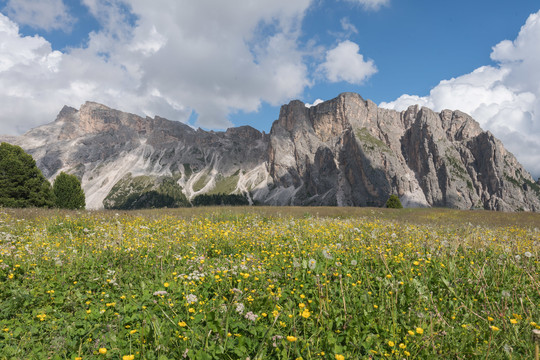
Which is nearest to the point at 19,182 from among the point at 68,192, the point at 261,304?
the point at 68,192

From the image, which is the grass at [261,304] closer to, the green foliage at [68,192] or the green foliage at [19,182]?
the green foliage at [19,182]

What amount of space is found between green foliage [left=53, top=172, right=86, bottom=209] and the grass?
1689 inches

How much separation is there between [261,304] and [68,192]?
52.3 m

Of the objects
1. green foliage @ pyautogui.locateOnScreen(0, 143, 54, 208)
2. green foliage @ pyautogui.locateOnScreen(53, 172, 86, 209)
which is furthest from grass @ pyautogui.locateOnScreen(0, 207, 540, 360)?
green foliage @ pyautogui.locateOnScreen(53, 172, 86, 209)

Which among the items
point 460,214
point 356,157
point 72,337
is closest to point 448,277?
point 72,337

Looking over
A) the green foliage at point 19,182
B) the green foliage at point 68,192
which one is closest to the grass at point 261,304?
the green foliage at point 19,182

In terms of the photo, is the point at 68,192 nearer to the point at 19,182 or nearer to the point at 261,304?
the point at 19,182

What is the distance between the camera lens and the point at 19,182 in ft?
106

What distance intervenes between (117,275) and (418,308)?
6.16m

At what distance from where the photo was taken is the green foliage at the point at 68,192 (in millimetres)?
42375

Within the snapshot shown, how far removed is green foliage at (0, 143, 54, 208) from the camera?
3109cm

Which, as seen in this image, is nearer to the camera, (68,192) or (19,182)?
(19,182)

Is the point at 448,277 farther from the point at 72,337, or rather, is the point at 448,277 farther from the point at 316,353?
the point at 72,337

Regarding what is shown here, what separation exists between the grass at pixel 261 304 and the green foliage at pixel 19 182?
32662mm
